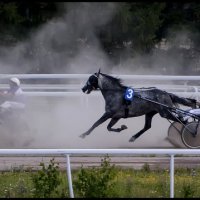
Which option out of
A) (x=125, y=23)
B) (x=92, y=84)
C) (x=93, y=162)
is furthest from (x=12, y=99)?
(x=125, y=23)

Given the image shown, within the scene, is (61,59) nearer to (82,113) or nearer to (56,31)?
(56,31)

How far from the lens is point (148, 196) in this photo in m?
8.62

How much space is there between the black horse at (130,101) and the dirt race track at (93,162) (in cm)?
145

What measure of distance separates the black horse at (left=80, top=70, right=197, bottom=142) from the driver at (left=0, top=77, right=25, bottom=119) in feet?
5.57

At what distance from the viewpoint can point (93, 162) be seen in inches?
440

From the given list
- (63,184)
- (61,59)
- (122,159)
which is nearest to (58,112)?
(122,159)

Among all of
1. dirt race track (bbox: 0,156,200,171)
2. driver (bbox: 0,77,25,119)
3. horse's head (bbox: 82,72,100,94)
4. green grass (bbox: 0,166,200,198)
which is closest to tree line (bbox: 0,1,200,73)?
driver (bbox: 0,77,25,119)

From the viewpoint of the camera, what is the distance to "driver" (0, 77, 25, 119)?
46.3ft

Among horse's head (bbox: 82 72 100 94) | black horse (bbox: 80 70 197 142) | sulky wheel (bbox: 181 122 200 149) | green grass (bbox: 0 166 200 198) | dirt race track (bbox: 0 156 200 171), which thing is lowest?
green grass (bbox: 0 166 200 198)

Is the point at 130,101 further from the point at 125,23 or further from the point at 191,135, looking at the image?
the point at 125,23

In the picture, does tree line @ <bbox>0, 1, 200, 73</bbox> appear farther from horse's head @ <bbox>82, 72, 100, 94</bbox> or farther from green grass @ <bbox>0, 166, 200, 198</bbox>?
green grass @ <bbox>0, 166, 200, 198</bbox>

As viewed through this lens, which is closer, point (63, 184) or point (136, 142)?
point (63, 184)

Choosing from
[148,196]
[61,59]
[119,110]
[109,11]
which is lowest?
[148,196]

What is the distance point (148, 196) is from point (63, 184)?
103 cm
